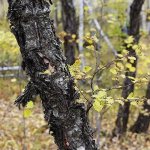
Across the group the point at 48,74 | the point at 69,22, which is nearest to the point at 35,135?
the point at 69,22

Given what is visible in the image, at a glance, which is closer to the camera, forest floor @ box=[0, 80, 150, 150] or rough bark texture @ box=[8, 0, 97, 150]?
rough bark texture @ box=[8, 0, 97, 150]

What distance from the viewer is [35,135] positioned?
9.02 meters

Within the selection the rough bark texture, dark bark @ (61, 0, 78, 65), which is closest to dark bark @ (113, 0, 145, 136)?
dark bark @ (61, 0, 78, 65)

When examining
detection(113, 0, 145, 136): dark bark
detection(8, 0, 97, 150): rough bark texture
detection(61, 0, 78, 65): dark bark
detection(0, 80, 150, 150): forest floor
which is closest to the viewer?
detection(8, 0, 97, 150): rough bark texture

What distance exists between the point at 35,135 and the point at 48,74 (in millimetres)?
6261

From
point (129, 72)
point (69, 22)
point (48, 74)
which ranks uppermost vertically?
point (48, 74)

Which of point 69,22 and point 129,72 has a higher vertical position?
point 69,22

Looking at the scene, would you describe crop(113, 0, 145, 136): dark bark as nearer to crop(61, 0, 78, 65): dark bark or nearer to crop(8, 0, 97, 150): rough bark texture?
crop(61, 0, 78, 65): dark bark

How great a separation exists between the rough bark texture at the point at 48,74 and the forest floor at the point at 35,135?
4364 millimetres

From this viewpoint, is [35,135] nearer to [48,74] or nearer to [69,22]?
[69,22]

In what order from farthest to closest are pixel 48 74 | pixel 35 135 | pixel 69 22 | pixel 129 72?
pixel 69 22 → pixel 35 135 → pixel 129 72 → pixel 48 74

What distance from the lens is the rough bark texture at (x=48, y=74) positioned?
2.88 metres

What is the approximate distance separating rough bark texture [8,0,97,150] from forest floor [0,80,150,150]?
436cm

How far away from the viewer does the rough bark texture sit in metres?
2.88
